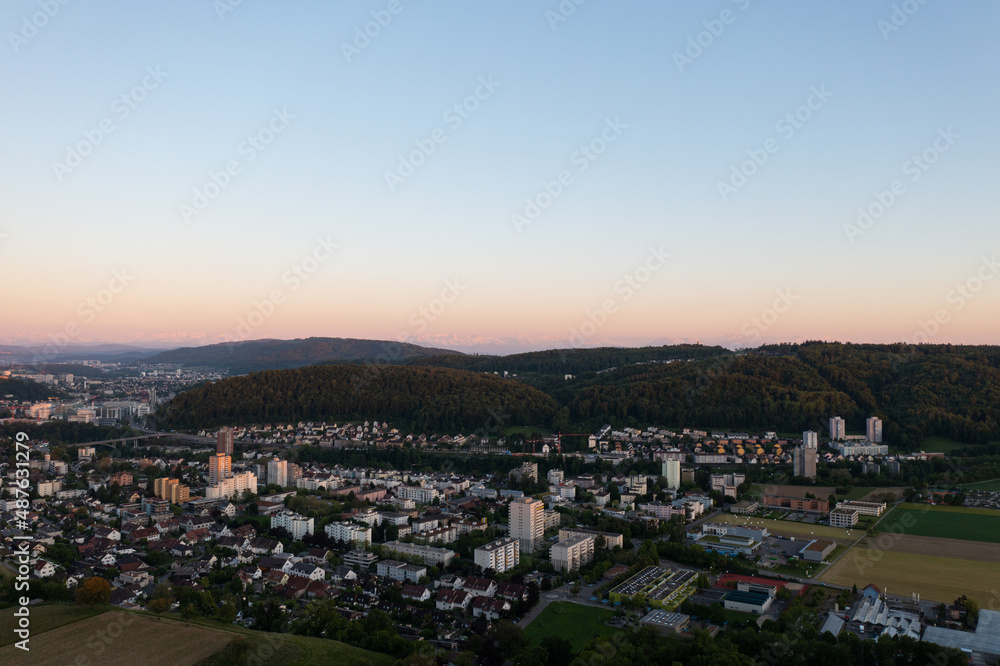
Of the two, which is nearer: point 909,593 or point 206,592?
point 206,592

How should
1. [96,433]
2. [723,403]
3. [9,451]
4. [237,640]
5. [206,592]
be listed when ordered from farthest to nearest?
[723,403] → [96,433] → [9,451] → [206,592] → [237,640]

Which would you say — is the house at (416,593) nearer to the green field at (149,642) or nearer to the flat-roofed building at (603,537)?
the green field at (149,642)

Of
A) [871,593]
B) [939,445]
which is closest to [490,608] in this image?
[871,593]

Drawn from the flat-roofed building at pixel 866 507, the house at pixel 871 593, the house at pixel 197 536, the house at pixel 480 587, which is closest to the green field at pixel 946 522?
the flat-roofed building at pixel 866 507

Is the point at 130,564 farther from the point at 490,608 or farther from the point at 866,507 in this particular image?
the point at 866,507

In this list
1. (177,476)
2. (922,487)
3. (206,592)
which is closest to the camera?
(206,592)

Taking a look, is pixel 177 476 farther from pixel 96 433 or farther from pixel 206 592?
pixel 206 592

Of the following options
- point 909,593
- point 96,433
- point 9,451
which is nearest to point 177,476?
point 9,451
